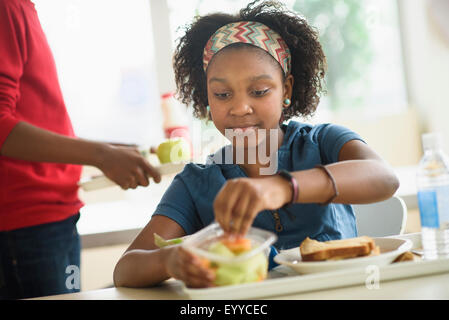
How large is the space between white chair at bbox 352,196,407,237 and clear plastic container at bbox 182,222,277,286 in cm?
74

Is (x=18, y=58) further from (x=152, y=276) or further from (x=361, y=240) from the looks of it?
(x=361, y=240)

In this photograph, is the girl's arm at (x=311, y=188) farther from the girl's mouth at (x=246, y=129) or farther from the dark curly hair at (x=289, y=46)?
the dark curly hair at (x=289, y=46)

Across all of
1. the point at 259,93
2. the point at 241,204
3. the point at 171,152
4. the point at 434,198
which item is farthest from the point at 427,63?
the point at 241,204

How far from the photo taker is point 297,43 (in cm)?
136

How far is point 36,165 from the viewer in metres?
1.40

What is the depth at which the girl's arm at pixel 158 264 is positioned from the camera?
75cm

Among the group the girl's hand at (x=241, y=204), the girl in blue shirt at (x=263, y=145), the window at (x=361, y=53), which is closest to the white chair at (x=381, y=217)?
the girl in blue shirt at (x=263, y=145)

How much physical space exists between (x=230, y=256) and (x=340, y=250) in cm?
23

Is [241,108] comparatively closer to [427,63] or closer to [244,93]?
[244,93]

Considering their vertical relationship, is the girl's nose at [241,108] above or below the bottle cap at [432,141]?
above

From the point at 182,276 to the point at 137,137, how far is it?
2638mm

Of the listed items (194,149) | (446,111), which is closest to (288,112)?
(194,149)

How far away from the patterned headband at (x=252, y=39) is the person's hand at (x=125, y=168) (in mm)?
305

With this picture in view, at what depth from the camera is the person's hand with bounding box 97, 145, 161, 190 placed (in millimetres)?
1238
